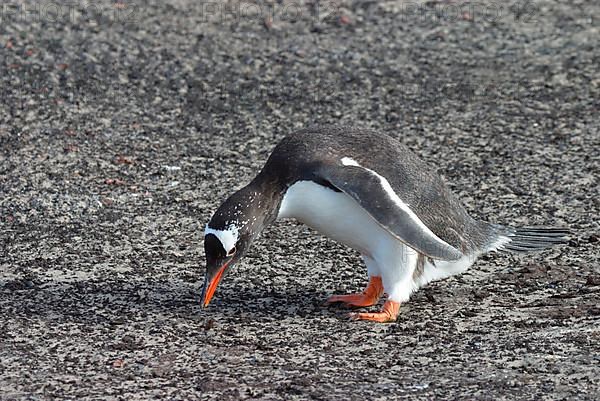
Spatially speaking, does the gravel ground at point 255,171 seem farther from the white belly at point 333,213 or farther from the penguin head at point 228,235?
the white belly at point 333,213

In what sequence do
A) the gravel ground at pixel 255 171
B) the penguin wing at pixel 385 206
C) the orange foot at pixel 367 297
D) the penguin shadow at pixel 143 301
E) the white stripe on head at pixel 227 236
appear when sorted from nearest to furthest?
the gravel ground at pixel 255 171
the penguin wing at pixel 385 206
the white stripe on head at pixel 227 236
the penguin shadow at pixel 143 301
the orange foot at pixel 367 297

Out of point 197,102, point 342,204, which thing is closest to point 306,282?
point 342,204

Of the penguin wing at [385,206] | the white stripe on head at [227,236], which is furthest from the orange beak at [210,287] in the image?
the penguin wing at [385,206]

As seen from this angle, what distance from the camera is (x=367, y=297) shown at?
6.30 meters

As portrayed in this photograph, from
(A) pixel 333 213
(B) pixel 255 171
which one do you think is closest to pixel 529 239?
(A) pixel 333 213

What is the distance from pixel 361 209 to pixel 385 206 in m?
0.20

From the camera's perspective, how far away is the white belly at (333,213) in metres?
5.84

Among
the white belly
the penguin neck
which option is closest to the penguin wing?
the white belly

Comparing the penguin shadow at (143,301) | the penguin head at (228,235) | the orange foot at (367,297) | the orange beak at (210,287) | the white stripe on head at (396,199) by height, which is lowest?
the penguin shadow at (143,301)

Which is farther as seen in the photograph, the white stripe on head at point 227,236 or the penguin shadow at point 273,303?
the penguin shadow at point 273,303

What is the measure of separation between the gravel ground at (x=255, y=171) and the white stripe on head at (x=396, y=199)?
51 centimetres

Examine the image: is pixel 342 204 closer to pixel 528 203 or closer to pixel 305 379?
pixel 305 379

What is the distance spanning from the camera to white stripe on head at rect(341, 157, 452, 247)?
575 cm

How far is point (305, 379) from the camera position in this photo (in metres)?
5.24
